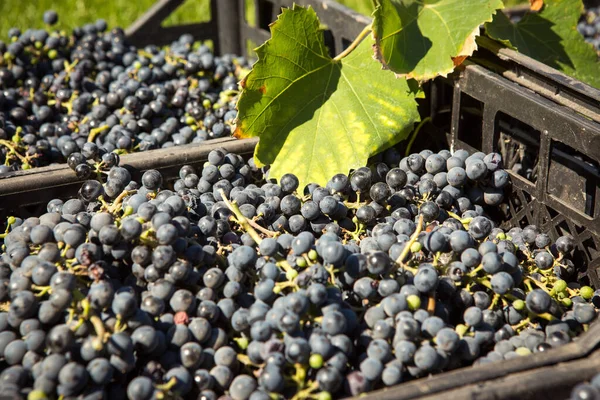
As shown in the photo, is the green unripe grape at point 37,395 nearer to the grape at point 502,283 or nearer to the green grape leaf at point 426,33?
the grape at point 502,283

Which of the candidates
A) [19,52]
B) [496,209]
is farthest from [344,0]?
[496,209]

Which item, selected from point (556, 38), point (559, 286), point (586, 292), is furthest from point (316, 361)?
point (556, 38)

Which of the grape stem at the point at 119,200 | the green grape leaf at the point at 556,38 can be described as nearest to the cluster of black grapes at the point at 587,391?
the grape stem at the point at 119,200

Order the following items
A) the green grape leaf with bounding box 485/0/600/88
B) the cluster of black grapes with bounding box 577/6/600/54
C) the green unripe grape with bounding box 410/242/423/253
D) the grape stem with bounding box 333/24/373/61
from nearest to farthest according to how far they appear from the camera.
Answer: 1. the green unripe grape with bounding box 410/242/423/253
2. the grape stem with bounding box 333/24/373/61
3. the green grape leaf with bounding box 485/0/600/88
4. the cluster of black grapes with bounding box 577/6/600/54

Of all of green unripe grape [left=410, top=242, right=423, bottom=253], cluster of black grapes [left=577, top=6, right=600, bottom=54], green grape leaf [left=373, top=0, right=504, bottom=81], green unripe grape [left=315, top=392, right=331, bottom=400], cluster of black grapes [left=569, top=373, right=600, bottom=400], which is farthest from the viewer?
cluster of black grapes [left=577, top=6, right=600, bottom=54]

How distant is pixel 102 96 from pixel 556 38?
1.46 meters

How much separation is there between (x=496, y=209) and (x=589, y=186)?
0.26m

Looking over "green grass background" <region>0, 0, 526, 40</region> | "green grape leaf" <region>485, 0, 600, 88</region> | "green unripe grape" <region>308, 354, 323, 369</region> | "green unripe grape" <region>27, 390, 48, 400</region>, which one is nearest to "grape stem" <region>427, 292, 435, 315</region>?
"green unripe grape" <region>308, 354, 323, 369</region>

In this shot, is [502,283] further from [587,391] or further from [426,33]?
[426,33]

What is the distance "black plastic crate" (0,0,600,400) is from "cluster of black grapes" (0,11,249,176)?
177 millimetres

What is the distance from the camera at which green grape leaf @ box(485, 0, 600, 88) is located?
1.92m

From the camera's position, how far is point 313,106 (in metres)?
1.71

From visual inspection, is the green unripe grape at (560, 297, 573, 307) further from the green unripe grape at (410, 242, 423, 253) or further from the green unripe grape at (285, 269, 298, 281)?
the green unripe grape at (285, 269, 298, 281)

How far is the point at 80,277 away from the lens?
3.54 ft
